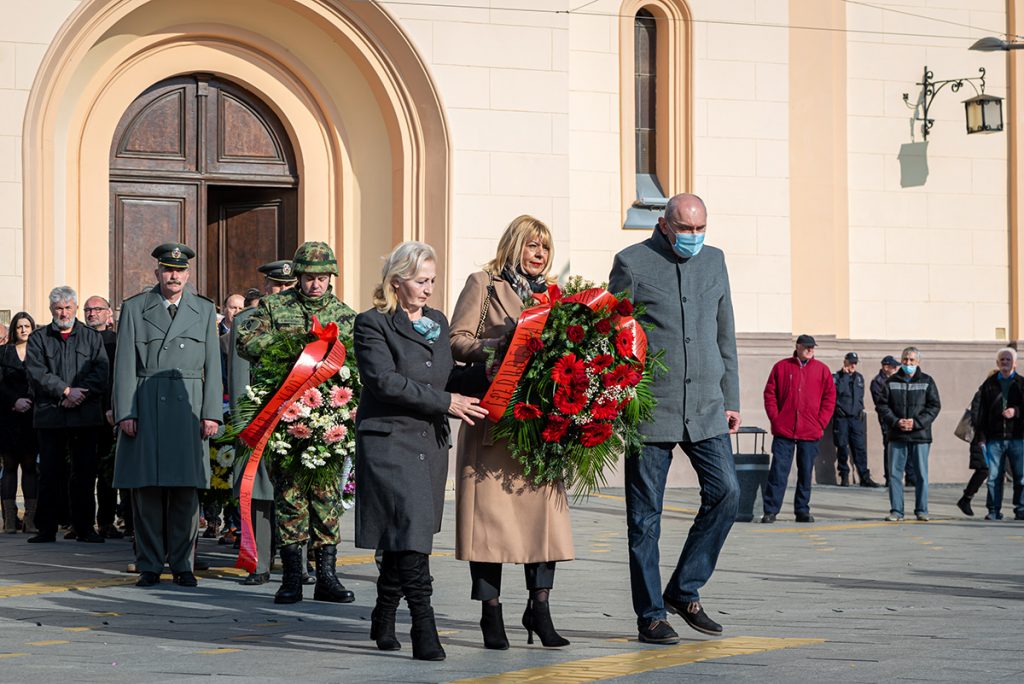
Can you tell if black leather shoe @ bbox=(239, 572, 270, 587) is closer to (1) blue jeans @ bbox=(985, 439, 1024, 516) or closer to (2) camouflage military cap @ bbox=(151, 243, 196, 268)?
(2) camouflage military cap @ bbox=(151, 243, 196, 268)

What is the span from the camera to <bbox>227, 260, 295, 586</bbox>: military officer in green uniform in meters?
9.77

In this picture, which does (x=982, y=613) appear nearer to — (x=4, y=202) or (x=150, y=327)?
(x=150, y=327)

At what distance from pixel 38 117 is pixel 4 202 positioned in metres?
1.02

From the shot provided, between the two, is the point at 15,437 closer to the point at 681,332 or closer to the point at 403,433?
the point at 403,433

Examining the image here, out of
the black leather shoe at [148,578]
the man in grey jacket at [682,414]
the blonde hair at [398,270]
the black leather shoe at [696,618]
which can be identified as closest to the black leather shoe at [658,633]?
the man in grey jacket at [682,414]

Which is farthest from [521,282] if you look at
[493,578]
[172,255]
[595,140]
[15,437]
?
[595,140]

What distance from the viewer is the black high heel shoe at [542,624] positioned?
7.25 metres

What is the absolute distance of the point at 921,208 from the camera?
21.5 metres

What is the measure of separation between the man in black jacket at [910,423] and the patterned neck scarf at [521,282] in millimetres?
9136

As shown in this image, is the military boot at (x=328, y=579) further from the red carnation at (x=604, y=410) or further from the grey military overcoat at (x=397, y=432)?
the red carnation at (x=604, y=410)

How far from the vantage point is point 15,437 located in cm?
1357

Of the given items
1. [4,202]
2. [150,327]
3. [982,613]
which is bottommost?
[982,613]

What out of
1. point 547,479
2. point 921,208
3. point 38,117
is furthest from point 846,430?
point 547,479

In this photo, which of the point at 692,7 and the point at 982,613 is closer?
the point at 982,613
